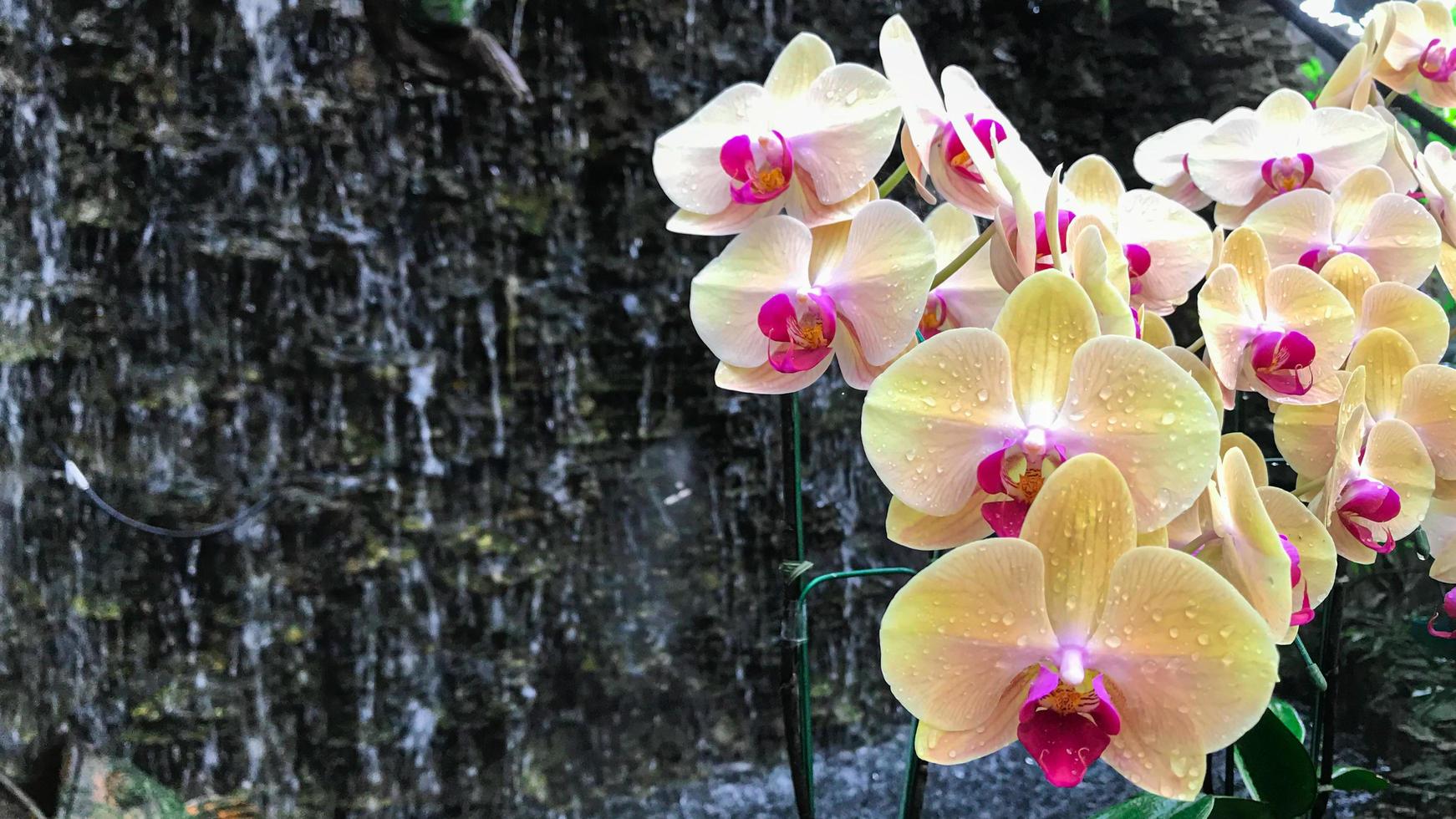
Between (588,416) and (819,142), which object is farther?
(588,416)

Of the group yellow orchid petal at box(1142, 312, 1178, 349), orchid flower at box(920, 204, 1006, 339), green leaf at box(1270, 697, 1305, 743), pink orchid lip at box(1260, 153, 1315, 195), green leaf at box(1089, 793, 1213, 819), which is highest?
pink orchid lip at box(1260, 153, 1315, 195)

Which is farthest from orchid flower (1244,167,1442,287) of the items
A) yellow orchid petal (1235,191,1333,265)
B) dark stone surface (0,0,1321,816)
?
dark stone surface (0,0,1321,816)

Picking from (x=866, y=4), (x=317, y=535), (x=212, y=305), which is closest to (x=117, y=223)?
(x=212, y=305)

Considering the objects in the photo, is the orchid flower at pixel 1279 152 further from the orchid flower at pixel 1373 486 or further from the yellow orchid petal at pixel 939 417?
the yellow orchid petal at pixel 939 417

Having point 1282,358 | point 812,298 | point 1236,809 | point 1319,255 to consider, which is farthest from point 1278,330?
point 1236,809

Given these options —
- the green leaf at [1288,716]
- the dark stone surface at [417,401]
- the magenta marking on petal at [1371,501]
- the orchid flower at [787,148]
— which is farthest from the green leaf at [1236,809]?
the dark stone surface at [417,401]

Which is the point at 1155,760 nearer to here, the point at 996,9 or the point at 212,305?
the point at 212,305

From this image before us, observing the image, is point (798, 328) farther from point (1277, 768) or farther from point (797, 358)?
point (1277, 768)

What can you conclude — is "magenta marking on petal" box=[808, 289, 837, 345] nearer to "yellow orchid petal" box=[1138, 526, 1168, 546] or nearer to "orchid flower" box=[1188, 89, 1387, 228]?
"yellow orchid petal" box=[1138, 526, 1168, 546]
